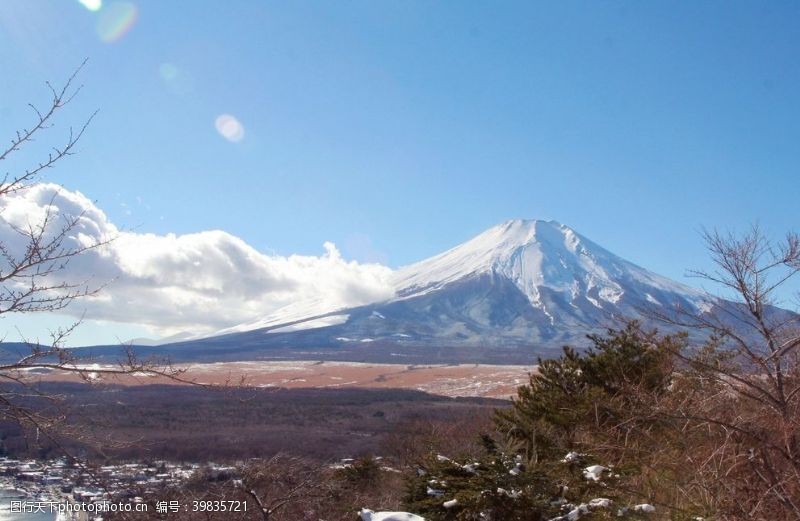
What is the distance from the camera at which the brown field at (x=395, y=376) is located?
72875 millimetres

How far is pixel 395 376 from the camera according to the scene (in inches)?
3612

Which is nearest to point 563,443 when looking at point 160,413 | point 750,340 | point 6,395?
point 750,340

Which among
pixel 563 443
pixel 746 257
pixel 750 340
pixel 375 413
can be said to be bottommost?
pixel 375 413

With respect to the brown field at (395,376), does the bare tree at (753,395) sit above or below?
above

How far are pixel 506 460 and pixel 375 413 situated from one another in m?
47.1

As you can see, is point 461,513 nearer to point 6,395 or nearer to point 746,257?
point 746,257

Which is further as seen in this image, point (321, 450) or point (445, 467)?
point (321, 450)

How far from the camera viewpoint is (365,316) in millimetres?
185375

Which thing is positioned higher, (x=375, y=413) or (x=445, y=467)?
(x=445, y=467)

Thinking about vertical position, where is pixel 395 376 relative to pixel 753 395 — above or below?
below

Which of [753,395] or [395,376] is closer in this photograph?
[753,395]

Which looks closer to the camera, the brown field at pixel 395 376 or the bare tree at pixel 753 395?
the bare tree at pixel 753 395

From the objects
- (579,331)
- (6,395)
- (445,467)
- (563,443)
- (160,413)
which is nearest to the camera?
(6,395)

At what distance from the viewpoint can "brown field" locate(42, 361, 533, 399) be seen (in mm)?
72875
